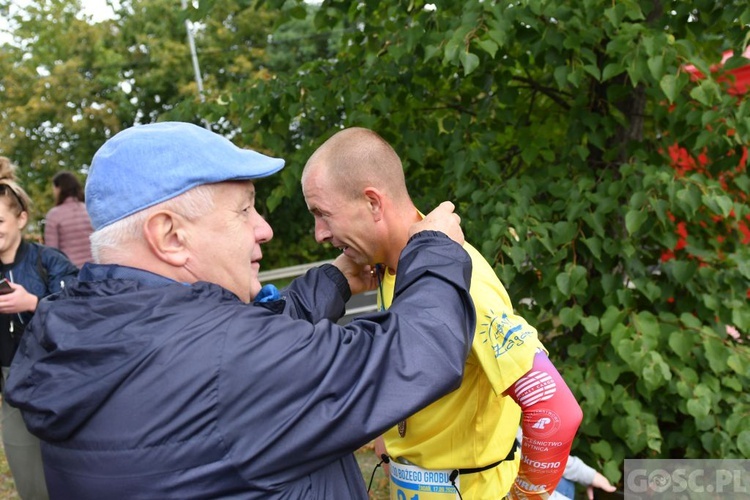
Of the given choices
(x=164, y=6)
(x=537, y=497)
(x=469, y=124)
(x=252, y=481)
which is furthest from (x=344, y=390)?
(x=164, y=6)

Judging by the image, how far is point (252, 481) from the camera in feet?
3.91

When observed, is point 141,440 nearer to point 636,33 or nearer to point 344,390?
point 344,390

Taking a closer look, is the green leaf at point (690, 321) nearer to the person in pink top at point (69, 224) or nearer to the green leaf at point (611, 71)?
the green leaf at point (611, 71)

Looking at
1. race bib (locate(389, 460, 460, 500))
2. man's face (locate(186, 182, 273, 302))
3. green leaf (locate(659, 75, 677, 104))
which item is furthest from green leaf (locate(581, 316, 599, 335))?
man's face (locate(186, 182, 273, 302))

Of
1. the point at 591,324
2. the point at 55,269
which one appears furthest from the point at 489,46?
the point at 55,269

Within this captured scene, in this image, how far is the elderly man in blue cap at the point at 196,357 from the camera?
1.16 meters

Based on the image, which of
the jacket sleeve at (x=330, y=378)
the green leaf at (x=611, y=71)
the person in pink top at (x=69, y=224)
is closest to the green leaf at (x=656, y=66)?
the green leaf at (x=611, y=71)

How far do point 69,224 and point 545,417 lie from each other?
5774 mm

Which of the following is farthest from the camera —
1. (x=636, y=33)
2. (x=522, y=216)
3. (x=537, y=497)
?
(x=522, y=216)

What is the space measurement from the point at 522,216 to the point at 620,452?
126 centimetres

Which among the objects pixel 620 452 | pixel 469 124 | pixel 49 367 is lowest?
pixel 620 452

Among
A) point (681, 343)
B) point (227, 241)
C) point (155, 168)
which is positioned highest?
point (155, 168)

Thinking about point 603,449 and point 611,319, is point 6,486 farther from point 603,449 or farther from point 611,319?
point 611,319

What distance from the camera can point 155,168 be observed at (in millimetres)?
1295
